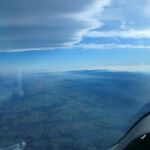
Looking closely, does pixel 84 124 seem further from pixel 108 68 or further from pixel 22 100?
pixel 108 68

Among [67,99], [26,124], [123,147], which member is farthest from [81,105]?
[123,147]

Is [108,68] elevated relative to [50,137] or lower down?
elevated

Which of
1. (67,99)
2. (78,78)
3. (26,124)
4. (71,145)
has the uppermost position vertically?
(78,78)

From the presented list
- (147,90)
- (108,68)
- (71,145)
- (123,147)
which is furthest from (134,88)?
(123,147)

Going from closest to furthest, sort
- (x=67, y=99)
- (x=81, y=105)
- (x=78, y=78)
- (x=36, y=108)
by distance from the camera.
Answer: (x=78, y=78)
(x=36, y=108)
(x=67, y=99)
(x=81, y=105)

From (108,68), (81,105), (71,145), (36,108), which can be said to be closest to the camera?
(108,68)

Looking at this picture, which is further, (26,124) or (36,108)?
(26,124)
